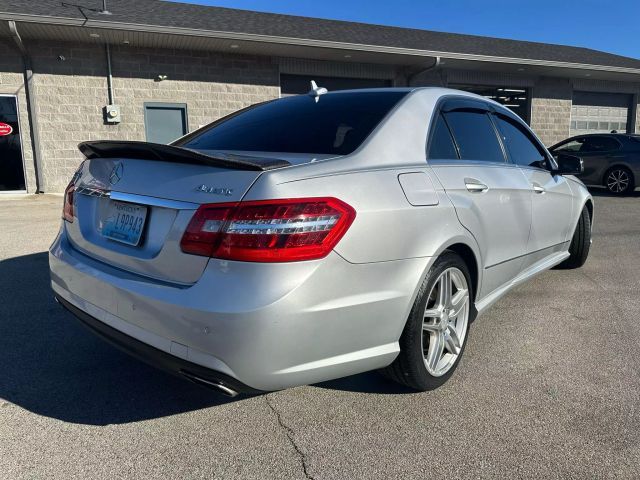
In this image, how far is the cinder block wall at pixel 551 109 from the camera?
17.7 metres

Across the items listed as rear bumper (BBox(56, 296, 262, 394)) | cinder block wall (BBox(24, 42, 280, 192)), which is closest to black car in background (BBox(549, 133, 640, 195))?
cinder block wall (BBox(24, 42, 280, 192))

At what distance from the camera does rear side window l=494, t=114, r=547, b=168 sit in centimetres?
387

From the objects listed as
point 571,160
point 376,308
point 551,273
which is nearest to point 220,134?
point 376,308

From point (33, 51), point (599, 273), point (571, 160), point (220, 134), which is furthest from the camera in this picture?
point (33, 51)

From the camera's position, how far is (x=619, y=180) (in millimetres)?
12250

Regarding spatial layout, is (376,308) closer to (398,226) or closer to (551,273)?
(398,226)

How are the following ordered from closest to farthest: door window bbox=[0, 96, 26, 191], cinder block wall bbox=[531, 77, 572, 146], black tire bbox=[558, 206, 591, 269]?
black tire bbox=[558, 206, 591, 269], door window bbox=[0, 96, 26, 191], cinder block wall bbox=[531, 77, 572, 146]

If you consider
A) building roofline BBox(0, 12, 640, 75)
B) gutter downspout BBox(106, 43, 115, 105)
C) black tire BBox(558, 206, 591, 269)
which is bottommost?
black tire BBox(558, 206, 591, 269)

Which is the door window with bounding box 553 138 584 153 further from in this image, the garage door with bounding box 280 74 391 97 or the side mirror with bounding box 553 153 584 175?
the side mirror with bounding box 553 153 584 175

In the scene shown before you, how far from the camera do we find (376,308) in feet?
7.31

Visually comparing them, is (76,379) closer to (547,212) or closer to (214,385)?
(214,385)

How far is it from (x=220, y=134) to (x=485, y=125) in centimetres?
184

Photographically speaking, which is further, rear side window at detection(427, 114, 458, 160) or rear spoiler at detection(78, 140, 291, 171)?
rear side window at detection(427, 114, 458, 160)

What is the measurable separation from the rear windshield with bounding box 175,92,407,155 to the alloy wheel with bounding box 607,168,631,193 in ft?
37.3
